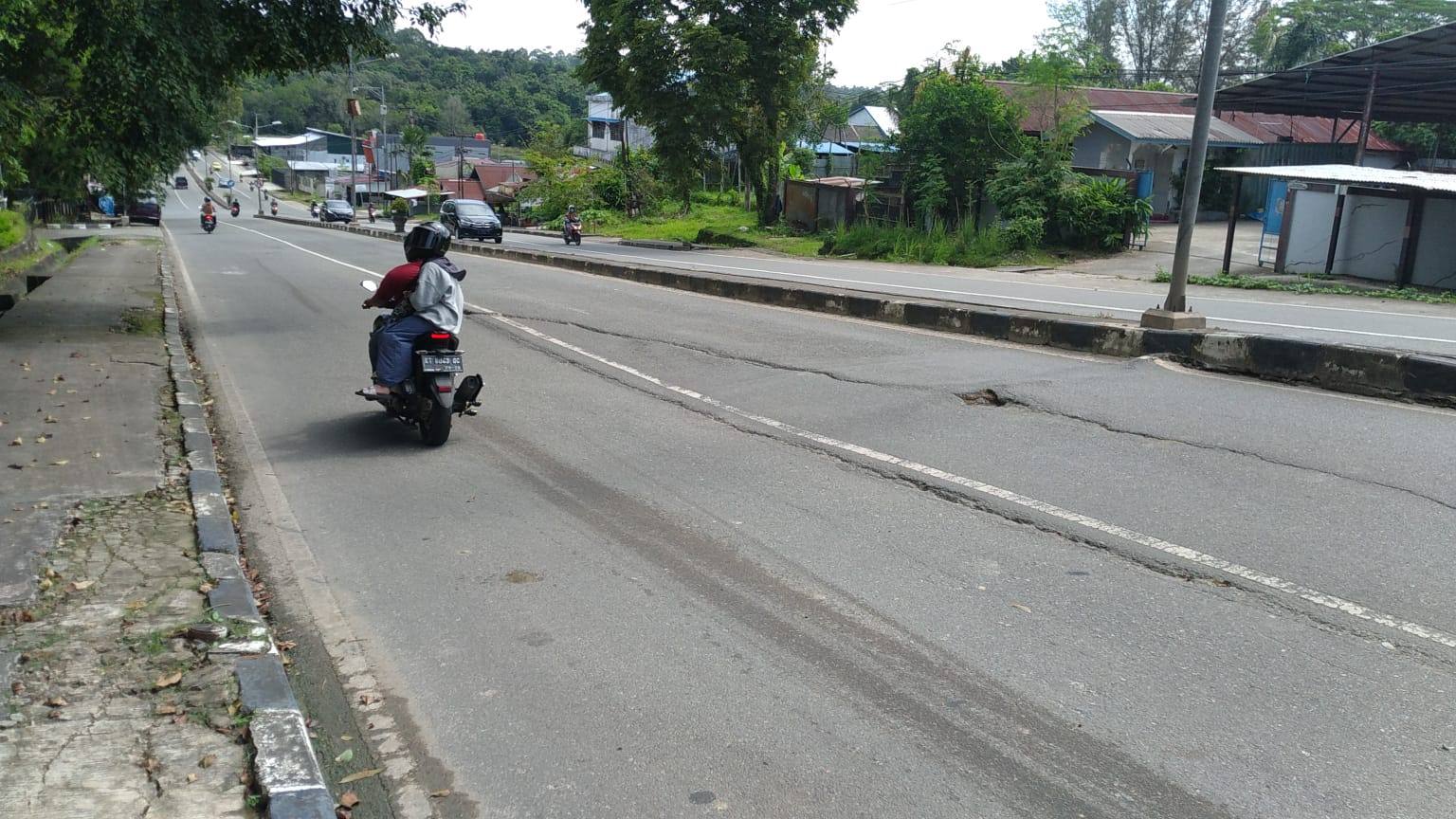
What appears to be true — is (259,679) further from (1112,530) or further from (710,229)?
(710,229)

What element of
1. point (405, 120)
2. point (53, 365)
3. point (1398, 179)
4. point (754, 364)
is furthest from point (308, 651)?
point (405, 120)

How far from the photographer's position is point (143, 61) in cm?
1205

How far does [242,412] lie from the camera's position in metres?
9.40

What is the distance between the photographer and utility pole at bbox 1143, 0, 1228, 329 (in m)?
11.0

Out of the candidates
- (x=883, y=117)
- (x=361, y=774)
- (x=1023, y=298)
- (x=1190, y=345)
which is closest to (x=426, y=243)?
(x=361, y=774)

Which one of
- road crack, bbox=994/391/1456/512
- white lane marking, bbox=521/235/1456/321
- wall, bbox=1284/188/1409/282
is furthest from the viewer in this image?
wall, bbox=1284/188/1409/282

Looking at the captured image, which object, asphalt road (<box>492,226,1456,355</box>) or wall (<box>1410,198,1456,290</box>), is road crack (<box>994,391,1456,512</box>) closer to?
asphalt road (<box>492,226,1456,355</box>)

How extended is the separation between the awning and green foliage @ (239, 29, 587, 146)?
324ft

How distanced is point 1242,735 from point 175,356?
11088mm

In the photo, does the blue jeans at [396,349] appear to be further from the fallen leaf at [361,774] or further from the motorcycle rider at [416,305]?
the fallen leaf at [361,774]

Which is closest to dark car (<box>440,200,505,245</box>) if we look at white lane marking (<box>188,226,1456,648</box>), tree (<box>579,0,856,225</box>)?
tree (<box>579,0,856,225</box>)

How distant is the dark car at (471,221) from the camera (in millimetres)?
39969

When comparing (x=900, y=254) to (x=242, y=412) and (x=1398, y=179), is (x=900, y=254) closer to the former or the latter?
(x=1398, y=179)

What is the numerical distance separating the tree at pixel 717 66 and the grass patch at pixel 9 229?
20041mm
